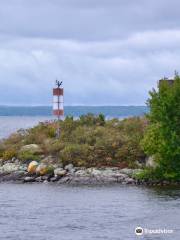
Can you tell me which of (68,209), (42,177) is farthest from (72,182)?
(68,209)

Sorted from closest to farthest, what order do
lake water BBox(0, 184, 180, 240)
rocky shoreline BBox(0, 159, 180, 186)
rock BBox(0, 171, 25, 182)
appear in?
lake water BBox(0, 184, 180, 240)
rocky shoreline BBox(0, 159, 180, 186)
rock BBox(0, 171, 25, 182)

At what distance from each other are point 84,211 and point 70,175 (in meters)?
13.8

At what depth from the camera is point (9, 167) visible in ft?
205

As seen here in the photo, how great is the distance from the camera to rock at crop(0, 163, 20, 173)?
204 feet

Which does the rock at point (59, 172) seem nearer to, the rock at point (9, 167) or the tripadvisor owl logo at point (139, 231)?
the rock at point (9, 167)

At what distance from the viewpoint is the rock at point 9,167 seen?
6203cm

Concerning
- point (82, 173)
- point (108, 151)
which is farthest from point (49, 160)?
point (108, 151)

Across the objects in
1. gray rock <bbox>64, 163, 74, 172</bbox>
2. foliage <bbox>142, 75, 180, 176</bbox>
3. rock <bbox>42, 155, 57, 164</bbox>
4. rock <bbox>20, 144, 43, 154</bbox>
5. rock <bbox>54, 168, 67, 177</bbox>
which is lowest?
rock <bbox>54, 168, 67, 177</bbox>

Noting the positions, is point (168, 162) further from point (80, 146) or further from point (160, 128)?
point (80, 146)

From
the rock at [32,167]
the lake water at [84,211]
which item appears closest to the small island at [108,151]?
the rock at [32,167]

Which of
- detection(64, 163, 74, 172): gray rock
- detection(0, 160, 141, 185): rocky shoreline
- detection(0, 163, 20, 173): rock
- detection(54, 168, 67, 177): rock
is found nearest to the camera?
detection(0, 160, 141, 185): rocky shoreline

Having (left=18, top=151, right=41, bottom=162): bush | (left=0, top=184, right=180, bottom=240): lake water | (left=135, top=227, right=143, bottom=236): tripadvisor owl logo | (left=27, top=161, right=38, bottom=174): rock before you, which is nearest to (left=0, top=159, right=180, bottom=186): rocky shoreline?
(left=27, top=161, right=38, bottom=174): rock

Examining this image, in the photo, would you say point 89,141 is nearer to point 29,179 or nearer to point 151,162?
point 151,162

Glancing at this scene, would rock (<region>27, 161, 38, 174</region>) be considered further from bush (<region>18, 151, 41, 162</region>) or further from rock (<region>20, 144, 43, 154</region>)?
rock (<region>20, 144, 43, 154</region>)
